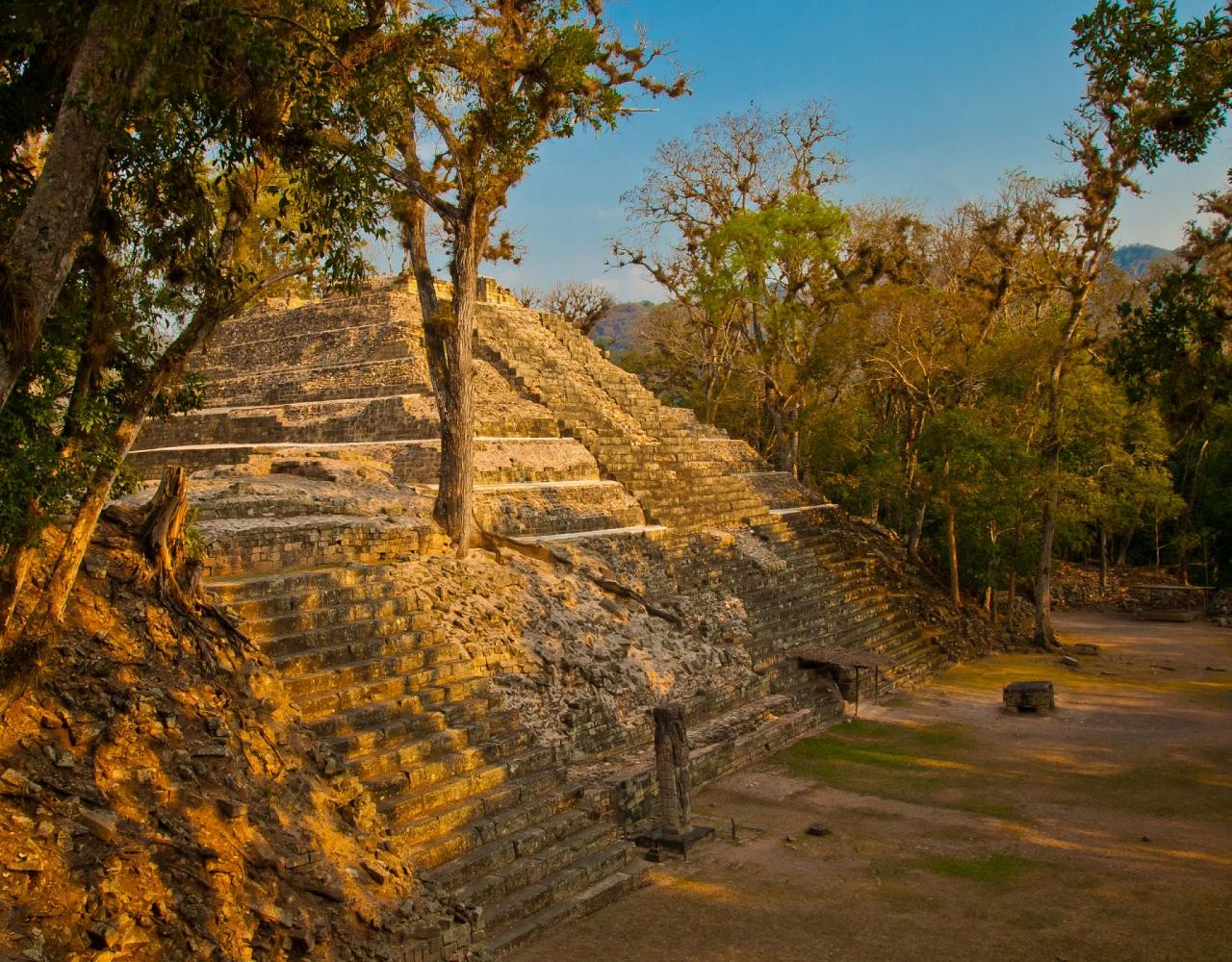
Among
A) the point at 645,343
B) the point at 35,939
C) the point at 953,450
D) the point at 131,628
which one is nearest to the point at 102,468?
the point at 131,628

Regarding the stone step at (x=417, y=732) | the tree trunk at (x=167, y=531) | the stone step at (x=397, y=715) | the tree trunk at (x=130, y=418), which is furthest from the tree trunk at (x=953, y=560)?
the tree trunk at (x=130, y=418)

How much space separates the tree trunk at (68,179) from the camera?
5066mm

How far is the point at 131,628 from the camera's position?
22.7 feet

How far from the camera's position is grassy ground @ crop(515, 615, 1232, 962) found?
7164 millimetres

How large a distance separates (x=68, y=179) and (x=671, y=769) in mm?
6575

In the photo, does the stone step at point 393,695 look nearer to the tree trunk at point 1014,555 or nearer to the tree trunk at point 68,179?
the tree trunk at point 68,179

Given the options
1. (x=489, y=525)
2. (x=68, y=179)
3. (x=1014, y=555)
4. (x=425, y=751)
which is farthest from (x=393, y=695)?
(x=1014, y=555)

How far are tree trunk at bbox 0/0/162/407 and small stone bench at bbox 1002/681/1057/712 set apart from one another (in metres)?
13.5

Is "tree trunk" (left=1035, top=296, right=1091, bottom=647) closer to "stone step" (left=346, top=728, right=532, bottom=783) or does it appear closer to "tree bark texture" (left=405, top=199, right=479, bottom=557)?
"tree bark texture" (left=405, top=199, right=479, bottom=557)

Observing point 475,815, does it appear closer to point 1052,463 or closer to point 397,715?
point 397,715

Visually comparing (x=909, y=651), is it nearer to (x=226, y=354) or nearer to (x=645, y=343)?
(x=226, y=354)

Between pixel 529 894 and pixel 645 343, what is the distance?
34715mm

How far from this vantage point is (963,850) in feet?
29.5

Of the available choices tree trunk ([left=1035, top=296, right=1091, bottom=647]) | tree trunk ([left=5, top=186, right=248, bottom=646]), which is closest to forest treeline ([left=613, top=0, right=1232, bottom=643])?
tree trunk ([left=1035, top=296, right=1091, bottom=647])
